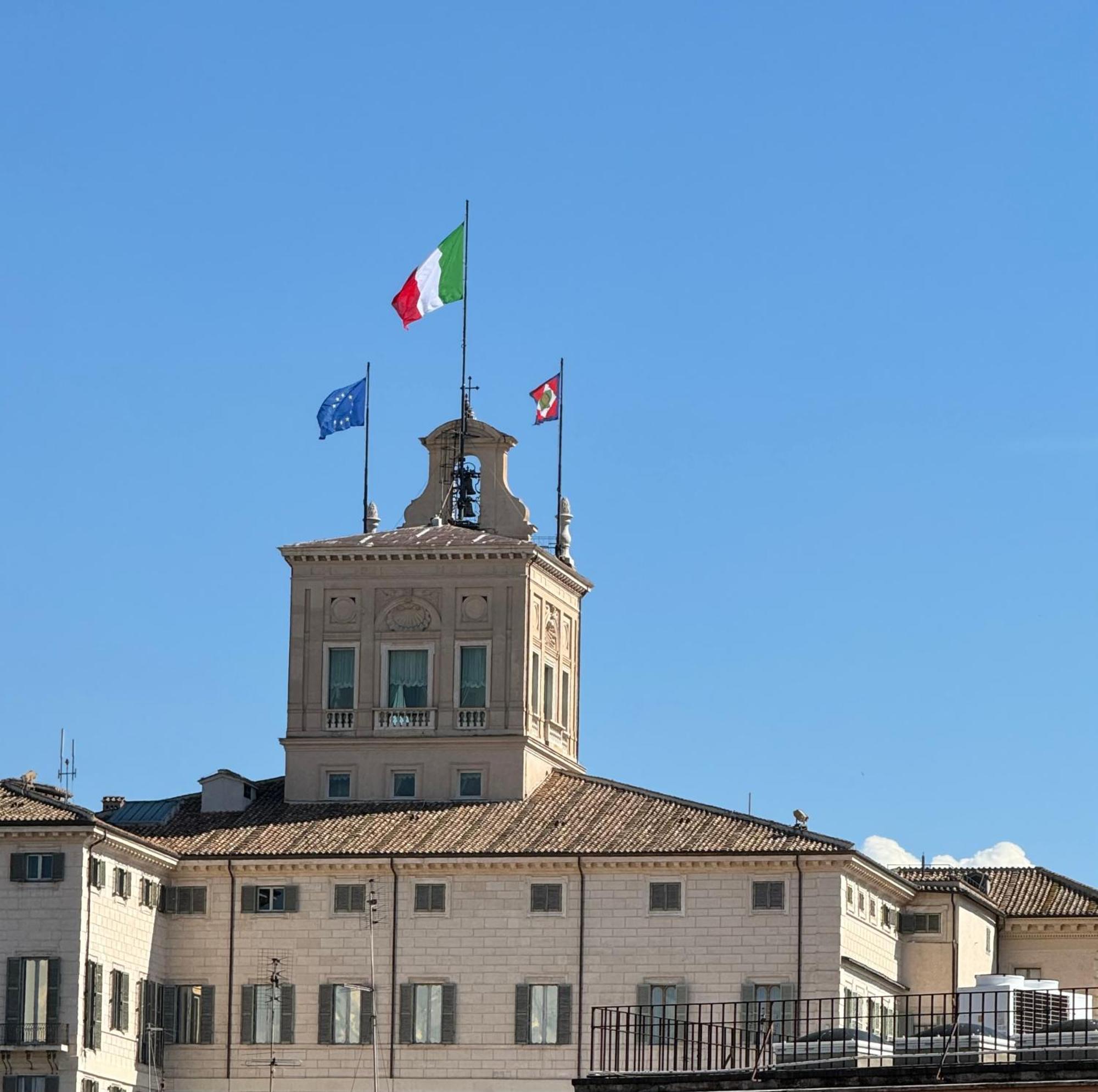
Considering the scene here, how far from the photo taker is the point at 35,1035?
97875 millimetres

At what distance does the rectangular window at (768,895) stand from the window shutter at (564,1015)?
587 centimetres

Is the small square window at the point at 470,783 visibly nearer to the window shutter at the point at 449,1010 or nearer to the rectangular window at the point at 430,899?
the rectangular window at the point at 430,899

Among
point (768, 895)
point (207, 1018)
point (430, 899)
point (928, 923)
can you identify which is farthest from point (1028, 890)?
point (207, 1018)

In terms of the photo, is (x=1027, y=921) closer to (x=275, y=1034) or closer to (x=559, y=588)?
(x=559, y=588)

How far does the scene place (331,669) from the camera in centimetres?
11025

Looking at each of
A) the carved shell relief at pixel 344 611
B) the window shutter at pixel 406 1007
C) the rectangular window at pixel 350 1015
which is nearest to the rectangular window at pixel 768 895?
the window shutter at pixel 406 1007

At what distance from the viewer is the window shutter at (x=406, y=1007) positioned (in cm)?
10262

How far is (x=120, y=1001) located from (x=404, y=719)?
13737mm

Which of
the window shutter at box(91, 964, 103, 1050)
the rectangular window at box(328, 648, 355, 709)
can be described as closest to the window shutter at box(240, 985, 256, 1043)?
the window shutter at box(91, 964, 103, 1050)

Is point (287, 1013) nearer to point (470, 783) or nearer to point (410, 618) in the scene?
point (470, 783)

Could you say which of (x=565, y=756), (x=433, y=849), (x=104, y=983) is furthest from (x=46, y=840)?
(x=565, y=756)

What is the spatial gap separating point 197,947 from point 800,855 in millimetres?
17955

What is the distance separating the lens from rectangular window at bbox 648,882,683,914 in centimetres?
10181

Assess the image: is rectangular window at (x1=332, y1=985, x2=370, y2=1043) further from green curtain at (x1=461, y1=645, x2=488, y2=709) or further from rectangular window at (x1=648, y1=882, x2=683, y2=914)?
green curtain at (x1=461, y1=645, x2=488, y2=709)
